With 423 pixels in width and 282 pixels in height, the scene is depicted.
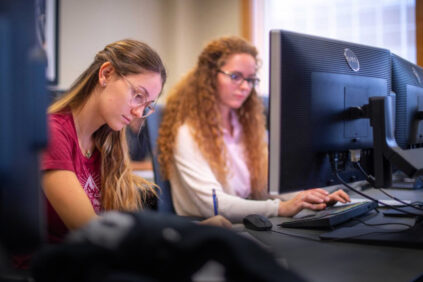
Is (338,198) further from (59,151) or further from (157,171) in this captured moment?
(59,151)

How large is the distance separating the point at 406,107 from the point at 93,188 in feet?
2.94

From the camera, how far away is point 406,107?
1.15 m

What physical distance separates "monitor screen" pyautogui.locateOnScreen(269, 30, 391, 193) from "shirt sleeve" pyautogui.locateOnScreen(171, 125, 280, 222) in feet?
1.57

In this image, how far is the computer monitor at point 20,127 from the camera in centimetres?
42

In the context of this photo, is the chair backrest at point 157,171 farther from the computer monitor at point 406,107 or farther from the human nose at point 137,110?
the computer monitor at point 406,107

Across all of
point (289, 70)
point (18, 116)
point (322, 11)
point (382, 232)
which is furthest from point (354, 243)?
point (322, 11)

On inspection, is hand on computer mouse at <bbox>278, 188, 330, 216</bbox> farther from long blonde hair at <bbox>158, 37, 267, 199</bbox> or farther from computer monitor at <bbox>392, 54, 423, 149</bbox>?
long blonde hair at <bbox>158, 37, 267, 199</bbox>

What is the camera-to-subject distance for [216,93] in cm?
179

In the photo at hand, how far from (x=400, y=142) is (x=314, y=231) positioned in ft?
1.04

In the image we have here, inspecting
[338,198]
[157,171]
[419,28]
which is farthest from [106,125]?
[419,28]

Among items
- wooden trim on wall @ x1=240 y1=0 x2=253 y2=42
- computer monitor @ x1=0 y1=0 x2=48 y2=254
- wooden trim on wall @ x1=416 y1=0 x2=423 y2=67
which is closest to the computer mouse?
computer monitor @ x1=0 y1=0 x2=48 y2=254

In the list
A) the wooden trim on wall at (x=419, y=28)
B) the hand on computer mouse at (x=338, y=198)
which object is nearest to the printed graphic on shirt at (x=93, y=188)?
the hand on computer mouse at (x=338, y=198)

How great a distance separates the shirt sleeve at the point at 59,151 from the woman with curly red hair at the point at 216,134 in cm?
55

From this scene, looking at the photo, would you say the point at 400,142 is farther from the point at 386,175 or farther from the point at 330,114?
the point at 330,114
